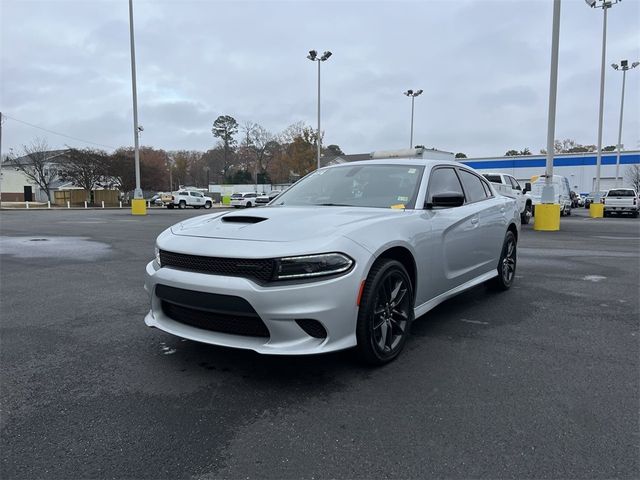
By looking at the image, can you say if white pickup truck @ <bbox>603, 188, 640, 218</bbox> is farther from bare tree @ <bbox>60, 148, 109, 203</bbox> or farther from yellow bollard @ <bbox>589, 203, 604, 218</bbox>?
bare tree @ <bbox>60, 148, 109, 203</bbox>

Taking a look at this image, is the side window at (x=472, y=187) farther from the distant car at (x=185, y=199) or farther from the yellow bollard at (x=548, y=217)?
the distant car at (x=185, y=199)

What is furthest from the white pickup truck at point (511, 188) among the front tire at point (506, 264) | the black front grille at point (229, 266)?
the black front grille at point (229, 266)

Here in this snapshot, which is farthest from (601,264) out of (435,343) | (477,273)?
(435,343)

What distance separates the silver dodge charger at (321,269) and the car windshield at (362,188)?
2 centimetres

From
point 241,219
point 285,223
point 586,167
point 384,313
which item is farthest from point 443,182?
point 586,167

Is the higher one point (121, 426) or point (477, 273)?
point (477, 273)

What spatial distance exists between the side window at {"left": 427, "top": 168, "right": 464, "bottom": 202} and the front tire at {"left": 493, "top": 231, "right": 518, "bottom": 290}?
53.8 inches

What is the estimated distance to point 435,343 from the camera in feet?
13.1

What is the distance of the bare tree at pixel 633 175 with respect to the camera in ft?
163

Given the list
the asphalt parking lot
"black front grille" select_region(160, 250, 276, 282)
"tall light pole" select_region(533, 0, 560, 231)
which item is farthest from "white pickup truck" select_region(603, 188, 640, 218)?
"black front grille" select_region(160, 250, 276, 282)

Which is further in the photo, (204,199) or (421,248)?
(204,199)

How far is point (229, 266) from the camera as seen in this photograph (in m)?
3.04

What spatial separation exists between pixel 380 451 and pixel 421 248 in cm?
187

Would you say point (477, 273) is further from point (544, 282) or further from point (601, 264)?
point (601, 264)
